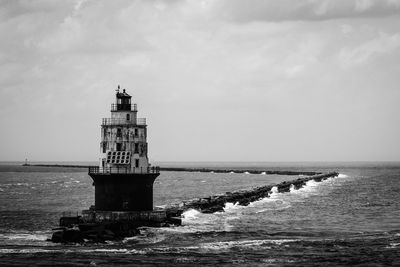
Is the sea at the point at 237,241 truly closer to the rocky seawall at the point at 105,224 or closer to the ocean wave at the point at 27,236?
the ocean wave at the point at 27,236

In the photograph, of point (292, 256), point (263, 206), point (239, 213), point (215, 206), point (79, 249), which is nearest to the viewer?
point (292, 256)

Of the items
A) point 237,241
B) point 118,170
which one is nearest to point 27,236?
point 118,170

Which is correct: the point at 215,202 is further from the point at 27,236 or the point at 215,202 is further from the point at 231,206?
the point at 27,236

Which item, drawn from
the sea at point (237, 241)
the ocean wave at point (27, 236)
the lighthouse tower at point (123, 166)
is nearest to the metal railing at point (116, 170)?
the lighthouse tower at point (123, 166)

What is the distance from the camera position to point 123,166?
52250mm

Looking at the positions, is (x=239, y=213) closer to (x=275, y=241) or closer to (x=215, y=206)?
(x=215, y=206)

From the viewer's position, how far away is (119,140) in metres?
52.7

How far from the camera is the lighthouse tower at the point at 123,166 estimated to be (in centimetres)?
5153

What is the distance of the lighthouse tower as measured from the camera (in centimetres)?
5153

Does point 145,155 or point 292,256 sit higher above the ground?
point 145,155

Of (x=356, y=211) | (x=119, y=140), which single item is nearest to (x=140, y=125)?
(x=119, y=140)

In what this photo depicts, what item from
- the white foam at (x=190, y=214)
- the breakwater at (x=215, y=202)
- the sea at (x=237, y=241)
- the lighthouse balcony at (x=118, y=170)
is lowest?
the sea at (x=237, y=241)

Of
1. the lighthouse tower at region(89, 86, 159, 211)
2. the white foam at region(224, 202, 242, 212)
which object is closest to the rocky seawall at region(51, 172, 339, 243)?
the lighthouse tower at region(89, 86, 159, 211)

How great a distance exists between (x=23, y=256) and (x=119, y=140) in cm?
1477
